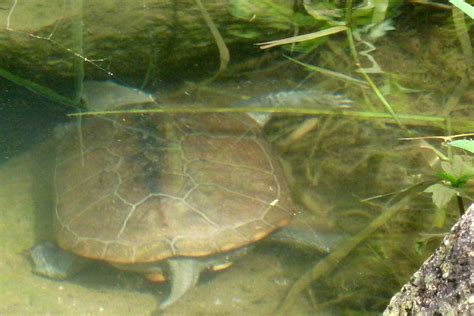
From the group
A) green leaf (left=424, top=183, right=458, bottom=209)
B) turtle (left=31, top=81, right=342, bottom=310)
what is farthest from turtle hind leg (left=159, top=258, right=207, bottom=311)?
green leaf (left=424, top=183, right=458, bottom=209)

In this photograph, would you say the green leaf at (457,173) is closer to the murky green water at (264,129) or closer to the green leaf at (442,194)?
the green leaf at (442,194)

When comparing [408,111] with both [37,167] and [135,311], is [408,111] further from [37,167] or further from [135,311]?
[37,167]

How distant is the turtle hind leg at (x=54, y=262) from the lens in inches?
112

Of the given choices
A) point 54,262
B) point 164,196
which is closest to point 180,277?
point 164,196

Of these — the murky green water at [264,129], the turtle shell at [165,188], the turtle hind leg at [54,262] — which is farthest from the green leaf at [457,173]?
the turtle hind leg at [54,262]

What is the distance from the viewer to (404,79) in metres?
3.26

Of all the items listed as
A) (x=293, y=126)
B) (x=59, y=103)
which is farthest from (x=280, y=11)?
(x=59, y=103)

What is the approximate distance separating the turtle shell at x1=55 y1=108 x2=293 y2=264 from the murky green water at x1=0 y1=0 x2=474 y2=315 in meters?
0.16

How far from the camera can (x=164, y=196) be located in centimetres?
274

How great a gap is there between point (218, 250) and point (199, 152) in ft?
1.69

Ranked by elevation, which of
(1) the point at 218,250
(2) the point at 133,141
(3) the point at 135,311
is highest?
(2) the point at 133,141

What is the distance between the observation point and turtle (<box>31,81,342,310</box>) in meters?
2.70

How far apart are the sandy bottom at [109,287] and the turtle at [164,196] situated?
8cm

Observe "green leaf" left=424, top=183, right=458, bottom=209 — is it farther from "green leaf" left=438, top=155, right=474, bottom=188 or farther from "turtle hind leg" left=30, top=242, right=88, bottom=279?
"turtle hind leg" left=30, top=242, right=88, bottom=279
